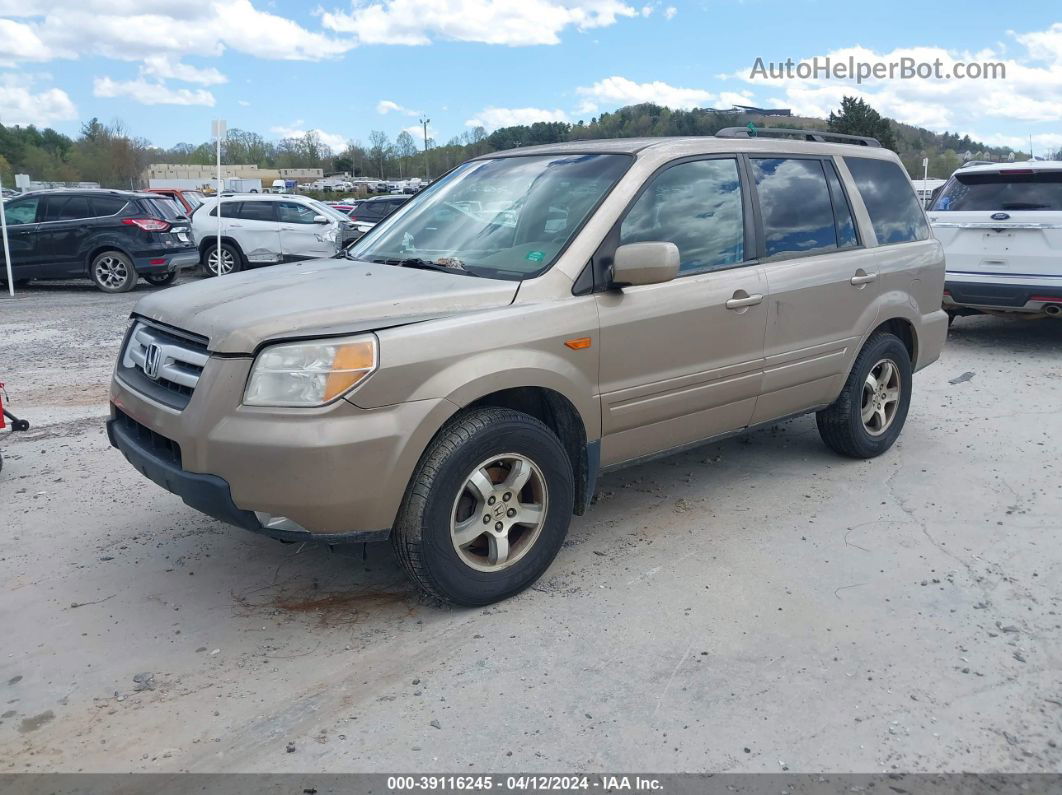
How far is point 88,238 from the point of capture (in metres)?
14.8

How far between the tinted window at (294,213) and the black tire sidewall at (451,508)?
14.4m

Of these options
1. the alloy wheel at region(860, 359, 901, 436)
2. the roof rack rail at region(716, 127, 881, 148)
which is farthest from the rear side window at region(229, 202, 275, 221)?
the alloy wheel at region(860, 359, 901, 436)

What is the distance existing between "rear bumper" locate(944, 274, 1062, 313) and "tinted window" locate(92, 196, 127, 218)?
41.4 feet

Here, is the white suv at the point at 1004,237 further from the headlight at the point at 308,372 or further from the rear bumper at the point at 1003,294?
the headlight at the point at 308,372

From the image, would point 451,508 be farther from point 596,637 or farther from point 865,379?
point 865,379

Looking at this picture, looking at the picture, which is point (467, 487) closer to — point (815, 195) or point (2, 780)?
A: point (2, 780)

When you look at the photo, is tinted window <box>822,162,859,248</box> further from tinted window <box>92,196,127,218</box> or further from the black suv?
tinted window <box>92,196,127,218</box>

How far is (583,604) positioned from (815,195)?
9.00 feet

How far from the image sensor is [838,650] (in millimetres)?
3352

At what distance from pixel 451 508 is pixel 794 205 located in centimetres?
269

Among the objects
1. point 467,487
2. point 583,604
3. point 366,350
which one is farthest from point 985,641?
point 366,350

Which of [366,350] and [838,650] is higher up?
[366,350]

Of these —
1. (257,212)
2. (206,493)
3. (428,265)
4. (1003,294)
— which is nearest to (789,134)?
(428,265)

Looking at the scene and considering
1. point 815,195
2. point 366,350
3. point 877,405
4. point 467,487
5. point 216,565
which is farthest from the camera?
point 877,405
